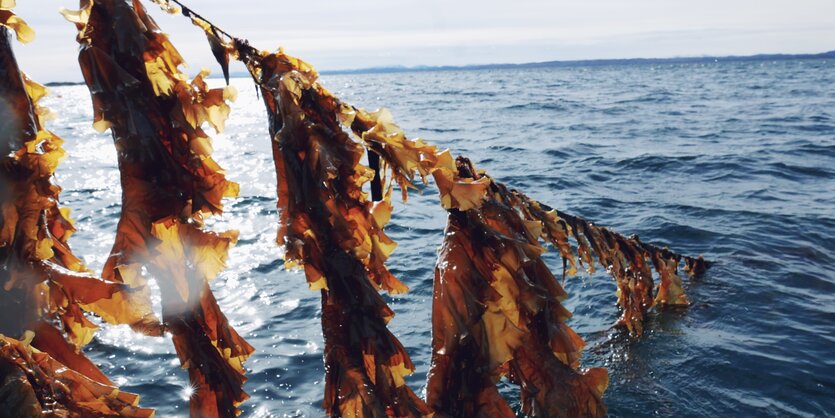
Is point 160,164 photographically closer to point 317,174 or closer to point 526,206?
point 317,174

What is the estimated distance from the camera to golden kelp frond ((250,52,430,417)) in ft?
7.74

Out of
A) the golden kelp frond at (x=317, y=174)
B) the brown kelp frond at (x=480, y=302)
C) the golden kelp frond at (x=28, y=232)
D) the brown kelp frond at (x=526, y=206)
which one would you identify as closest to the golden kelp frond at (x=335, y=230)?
the golden kelp frond at (x=317, y=174)

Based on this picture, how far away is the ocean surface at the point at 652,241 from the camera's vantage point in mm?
5559

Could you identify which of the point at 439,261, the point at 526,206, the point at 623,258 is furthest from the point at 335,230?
the point at 623,258

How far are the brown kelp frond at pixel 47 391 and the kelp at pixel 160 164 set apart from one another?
449 millimetres

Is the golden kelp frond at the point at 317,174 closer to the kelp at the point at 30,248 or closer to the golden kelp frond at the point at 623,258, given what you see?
the kelp at the point at 30,248

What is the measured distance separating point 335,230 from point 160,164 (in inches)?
28.8

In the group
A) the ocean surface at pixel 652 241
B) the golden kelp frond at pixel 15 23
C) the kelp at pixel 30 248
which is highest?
the golden kelp frond at pixel 15 23

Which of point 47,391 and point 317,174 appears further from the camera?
point 317,174

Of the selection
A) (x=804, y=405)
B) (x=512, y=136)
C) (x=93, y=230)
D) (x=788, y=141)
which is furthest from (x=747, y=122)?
(x=93, y=230)

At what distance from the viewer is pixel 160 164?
2201 millimetres

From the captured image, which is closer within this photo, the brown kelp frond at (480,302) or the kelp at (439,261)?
the kelp at (439,261)

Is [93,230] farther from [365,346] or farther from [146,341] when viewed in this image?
[365,346]

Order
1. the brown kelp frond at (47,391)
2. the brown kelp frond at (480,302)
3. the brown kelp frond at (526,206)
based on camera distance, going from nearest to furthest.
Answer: the brown kelp frond at (47,391), the brown kelp frond at (526,206), the brown kelp frond at (480,302)
